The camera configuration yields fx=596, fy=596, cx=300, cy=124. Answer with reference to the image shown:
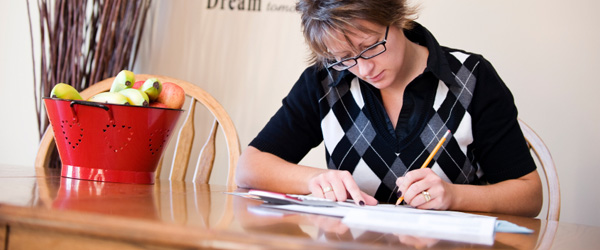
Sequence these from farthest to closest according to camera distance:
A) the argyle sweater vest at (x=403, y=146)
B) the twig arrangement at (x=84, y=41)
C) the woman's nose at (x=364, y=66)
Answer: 1. the twig arrangement at (x=84, y=41)
2. the argyle sweater vest at (x=403, y=146)
3. the woman's nose at (x=364, y=66)

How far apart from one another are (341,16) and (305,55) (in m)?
0.94

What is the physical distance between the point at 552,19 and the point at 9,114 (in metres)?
2.15

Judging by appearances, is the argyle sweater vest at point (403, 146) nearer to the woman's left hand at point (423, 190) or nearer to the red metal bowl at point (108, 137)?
the woman's left hand at point (423, 190)

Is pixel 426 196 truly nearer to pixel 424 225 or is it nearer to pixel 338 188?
pixel 338 188

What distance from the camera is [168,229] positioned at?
1.90 feet

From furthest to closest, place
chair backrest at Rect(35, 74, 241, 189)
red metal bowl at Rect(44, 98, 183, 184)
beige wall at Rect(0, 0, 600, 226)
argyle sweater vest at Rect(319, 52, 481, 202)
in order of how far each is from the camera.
→ beige wall at Rect(0, 0, 600, 226), chair backrest at Rect(35, 74, 241, 189), argyle sweater vest at Rect(319, 52, 481, 202), red metal bowl at Rect(44, 98, 183, 184)

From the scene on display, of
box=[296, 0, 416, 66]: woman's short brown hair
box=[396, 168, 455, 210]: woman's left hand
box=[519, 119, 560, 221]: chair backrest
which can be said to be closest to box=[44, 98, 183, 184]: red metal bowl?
box=[296, 0, 416, 66]: woman's short brown hair

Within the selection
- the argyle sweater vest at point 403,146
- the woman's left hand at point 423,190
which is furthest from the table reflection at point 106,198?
the argyle sweater vest at point 403,146

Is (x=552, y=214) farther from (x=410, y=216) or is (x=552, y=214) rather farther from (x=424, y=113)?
(x=410, y=216)

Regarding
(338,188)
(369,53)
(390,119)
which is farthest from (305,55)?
(338,188)

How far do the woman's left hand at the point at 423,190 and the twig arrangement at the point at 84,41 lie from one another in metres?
1.44

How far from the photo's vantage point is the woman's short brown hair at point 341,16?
1.26 m

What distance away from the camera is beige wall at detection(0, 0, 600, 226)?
1868 millimetres

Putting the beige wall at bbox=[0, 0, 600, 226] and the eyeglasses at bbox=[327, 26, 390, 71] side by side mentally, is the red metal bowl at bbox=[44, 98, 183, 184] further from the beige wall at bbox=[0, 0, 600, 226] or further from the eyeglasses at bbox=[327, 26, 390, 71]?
the beige wall at bbox=[0, 0, 600, 226]
